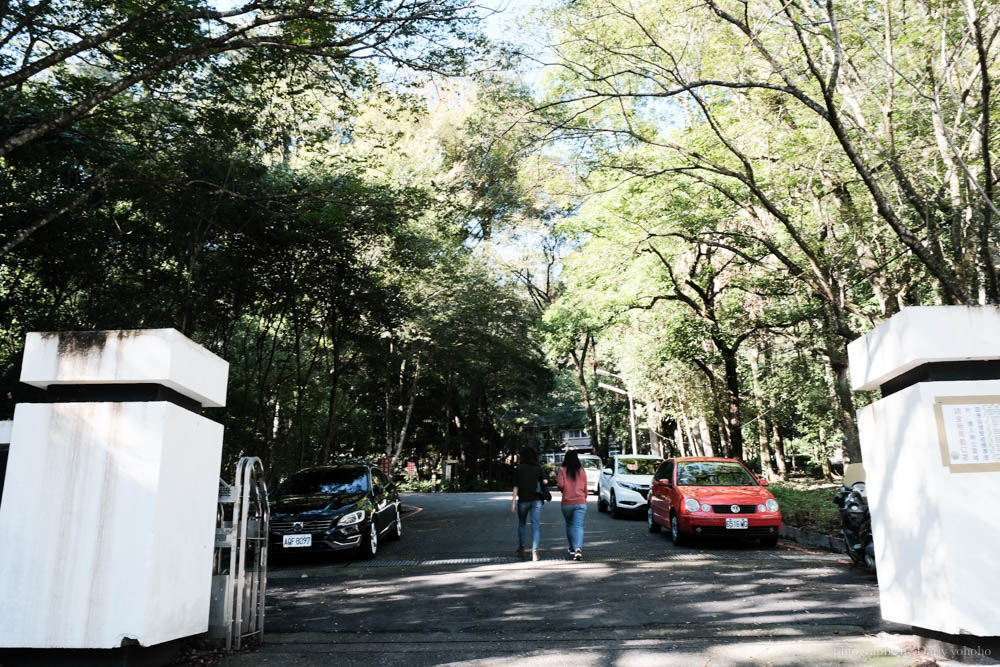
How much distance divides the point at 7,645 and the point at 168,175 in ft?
27.4

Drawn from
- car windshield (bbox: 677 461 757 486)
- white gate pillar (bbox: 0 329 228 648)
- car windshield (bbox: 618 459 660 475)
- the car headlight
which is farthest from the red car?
white gate pillar (bbox: 0 329 228 648)

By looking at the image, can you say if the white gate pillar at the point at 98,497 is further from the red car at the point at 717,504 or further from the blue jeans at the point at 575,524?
the red car at the point at 717,504

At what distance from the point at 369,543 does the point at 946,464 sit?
327 inches

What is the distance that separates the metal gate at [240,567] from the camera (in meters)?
5.67

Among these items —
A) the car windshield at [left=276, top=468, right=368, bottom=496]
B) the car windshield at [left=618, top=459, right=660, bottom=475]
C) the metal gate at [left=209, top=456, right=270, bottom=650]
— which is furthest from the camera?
the car windshield at [left=618, top=459, right=660, bottom=475]

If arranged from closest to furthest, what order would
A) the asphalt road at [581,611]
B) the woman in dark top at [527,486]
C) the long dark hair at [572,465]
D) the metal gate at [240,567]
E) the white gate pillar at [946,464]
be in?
the white gate pillar at [946,464]
the asphalt road at [581,611]
the metal gate at [240,567]
the long dark hair at [572,465]
the woman in dark top at [527,486]

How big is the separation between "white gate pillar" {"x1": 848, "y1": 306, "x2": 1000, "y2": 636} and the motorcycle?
10.5 feet

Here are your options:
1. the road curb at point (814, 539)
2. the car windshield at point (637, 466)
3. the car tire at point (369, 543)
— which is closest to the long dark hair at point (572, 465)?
the car tire at point (369, 543)

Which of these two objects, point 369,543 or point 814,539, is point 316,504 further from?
point 814,539

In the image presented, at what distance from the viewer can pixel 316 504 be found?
10.8 m

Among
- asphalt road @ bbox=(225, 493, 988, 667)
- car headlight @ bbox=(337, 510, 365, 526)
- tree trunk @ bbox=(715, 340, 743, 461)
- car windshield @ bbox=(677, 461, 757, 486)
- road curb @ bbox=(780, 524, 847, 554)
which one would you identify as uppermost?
tree trunk @ bbox=(715, 340, 743, 461)

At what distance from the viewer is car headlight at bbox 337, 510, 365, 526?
414 inches

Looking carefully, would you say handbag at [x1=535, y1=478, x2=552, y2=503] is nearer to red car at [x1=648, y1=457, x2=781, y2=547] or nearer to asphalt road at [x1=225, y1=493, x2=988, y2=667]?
asphalt road at [x1=225, y1=493, x2=988, y2=667]

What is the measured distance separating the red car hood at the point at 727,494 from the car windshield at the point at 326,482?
5.63 m
